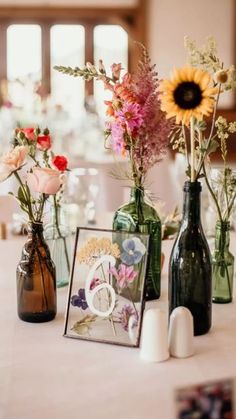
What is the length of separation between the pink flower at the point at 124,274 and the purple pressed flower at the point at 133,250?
0.01m

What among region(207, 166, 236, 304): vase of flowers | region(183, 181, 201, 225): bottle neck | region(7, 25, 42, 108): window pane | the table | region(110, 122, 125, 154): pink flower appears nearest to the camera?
the table

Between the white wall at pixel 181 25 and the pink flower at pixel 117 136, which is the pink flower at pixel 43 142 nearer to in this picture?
the pink flower at pixel 117 136

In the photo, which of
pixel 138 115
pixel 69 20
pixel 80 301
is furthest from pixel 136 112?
pixel 69 20

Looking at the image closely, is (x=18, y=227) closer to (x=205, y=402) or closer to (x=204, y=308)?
(x=204, y=308)

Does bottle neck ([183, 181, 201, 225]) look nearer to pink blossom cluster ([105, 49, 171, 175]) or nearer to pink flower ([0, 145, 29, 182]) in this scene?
pink blossom cluster ([105, 49, 171, 175])

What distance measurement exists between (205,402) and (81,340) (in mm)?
→ 499

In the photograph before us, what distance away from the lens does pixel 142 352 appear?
1049 mm

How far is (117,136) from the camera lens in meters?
1.23

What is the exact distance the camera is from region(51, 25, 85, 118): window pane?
6215 millimetres

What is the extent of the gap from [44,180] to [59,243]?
319 millimetres

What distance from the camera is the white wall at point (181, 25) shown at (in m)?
6.12

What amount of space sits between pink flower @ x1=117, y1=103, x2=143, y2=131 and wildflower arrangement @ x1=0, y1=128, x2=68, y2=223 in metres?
0.15

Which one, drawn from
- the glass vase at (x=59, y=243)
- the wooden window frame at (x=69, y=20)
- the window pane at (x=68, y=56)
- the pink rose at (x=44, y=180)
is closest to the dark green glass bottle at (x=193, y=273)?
the pink rose at (x=44, y=180)

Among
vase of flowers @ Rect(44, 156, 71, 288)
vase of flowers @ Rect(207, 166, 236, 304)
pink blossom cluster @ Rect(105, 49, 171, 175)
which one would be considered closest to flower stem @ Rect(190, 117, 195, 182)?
pink blossom cluster @ Rect(105, 49, 171, 175)
